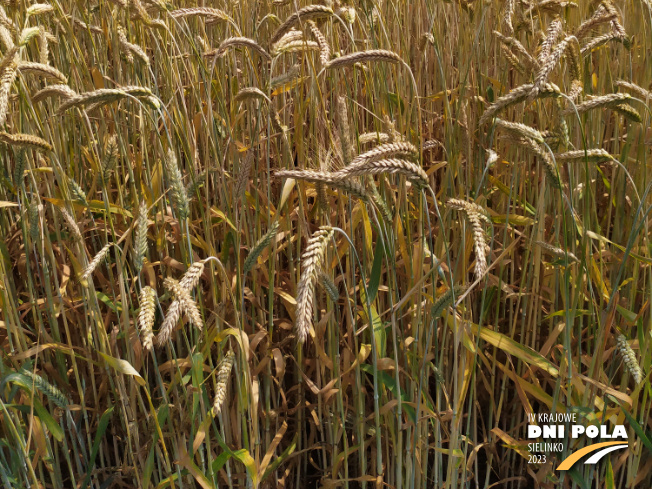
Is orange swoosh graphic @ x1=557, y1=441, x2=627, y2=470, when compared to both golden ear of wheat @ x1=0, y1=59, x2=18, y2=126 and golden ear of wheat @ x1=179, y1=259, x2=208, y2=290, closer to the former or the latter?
golden ear of wheat @ x1=179, y1=259, x2=208, y2=290

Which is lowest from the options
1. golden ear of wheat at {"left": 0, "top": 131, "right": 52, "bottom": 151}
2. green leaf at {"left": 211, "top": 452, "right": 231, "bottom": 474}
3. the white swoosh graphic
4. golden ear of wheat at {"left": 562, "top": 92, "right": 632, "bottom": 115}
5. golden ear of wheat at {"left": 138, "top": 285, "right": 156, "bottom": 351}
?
the white swoosh graphic

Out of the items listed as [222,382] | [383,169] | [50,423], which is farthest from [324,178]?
[50,423]

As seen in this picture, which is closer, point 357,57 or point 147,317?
point 147,317

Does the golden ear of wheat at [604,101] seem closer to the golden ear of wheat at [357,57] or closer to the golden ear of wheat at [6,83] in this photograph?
the golden ear of wheat at [357,57]

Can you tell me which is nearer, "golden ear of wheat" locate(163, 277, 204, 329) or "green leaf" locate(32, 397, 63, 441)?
"golden ear of wheat" locate(163, 277, 204, 329)

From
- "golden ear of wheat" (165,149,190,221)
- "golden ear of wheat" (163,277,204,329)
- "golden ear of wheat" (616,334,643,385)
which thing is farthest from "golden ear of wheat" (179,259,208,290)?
"golden ear of wheat" (616,334,643,385)

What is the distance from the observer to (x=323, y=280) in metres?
1.10

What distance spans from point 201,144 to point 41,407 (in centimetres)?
86

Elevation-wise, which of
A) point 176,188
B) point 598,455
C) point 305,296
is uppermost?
point 176,188

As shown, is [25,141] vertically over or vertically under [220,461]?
over

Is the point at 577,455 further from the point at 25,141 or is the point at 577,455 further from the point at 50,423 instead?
the point at 25,141

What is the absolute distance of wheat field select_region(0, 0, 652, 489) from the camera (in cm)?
111

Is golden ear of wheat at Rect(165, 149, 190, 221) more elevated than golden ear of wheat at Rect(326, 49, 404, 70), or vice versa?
golden ear of wheat at Rect(326, 49, 404, 70)

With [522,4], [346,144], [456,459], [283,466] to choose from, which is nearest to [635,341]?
[456,459]
